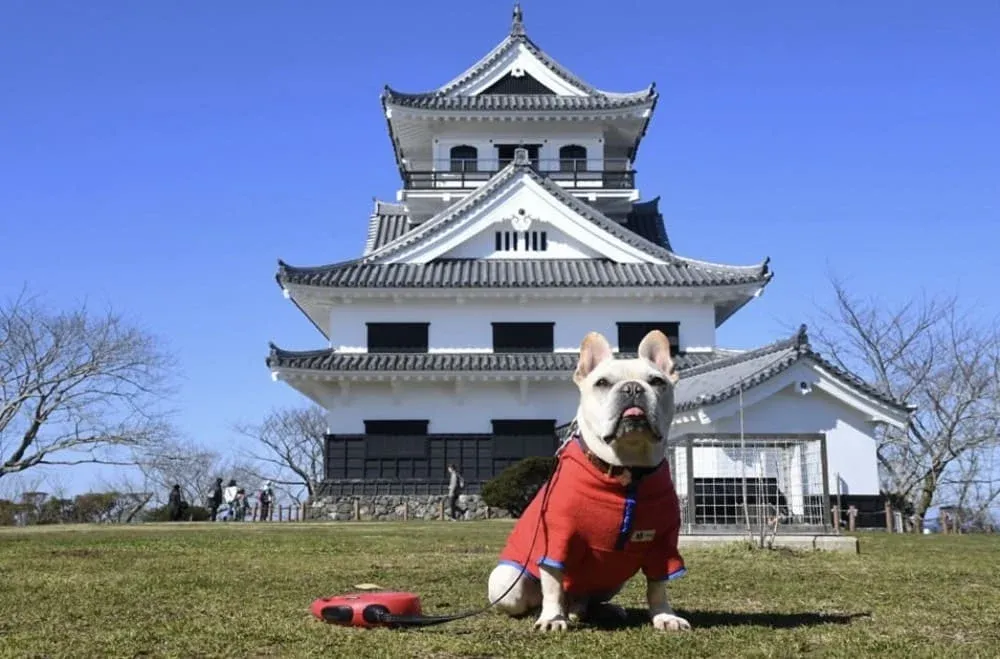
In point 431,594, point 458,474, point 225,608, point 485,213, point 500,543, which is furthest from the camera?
point 485,213

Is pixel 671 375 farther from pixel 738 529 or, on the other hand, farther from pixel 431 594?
pixel 738 529

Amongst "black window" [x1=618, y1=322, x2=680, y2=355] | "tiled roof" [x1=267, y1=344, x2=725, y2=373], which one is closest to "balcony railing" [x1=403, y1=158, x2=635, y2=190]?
"black window" [x1=618, y1=322, x2=680, y2=355]

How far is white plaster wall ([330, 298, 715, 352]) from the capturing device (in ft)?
98.7

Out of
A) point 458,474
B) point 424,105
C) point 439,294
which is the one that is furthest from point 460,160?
point 458,474

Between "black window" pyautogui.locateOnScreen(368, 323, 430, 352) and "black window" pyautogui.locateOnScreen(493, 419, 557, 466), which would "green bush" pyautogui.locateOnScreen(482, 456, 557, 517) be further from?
"black window" pyautogui.locateOnScreen(368, 323, 430, 352)

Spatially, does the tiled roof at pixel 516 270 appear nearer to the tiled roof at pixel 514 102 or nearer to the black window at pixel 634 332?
the black window at pixel 634 332

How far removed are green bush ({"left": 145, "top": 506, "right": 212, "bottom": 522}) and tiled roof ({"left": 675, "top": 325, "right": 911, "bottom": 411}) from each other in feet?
59.3

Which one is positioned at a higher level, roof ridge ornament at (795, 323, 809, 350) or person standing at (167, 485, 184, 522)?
roof ridge ornament at (795, 323, 809, 350)

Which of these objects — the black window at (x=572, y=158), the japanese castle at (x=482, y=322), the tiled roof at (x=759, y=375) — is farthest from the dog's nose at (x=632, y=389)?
the black window at (x=572, y=158)

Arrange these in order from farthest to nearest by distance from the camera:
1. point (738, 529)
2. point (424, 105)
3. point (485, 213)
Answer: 1. point (424, 105)
2. point (485, 213)
3. point (738, 529)

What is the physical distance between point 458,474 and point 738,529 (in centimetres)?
1692

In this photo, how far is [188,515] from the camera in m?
34.2

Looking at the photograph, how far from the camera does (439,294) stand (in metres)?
29.7

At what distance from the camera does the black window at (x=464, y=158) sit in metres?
35.0
